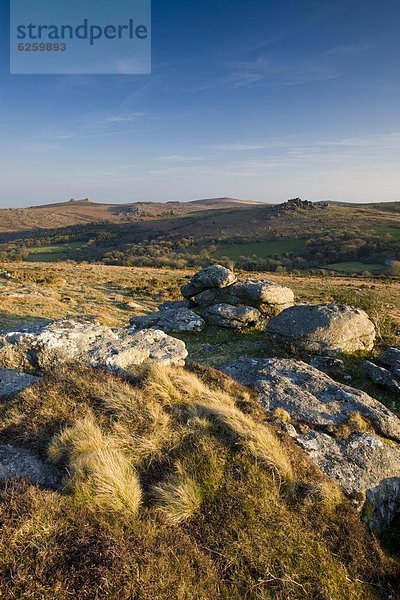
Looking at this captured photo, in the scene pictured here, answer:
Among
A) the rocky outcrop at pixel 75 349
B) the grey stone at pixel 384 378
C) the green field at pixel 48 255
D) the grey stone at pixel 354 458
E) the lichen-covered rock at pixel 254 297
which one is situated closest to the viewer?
the grey stone at pixel 354 458

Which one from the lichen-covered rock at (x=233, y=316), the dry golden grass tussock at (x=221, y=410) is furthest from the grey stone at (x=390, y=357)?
the dry golden grass tussock at (x=221, y=410)

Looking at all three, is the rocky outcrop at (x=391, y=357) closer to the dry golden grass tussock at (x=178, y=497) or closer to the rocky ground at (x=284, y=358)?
the rocky ground at (x=284, y=358)

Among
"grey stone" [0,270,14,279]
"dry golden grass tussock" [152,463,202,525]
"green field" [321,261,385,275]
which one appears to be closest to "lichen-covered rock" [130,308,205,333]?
"dry golden grass tussock" [152,463,202,525]

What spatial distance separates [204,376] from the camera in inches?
323

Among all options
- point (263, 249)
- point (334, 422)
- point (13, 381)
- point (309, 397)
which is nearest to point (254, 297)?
point (309, 397)

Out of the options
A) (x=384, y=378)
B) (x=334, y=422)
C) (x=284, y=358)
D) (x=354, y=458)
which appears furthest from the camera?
(x=284, y=358)

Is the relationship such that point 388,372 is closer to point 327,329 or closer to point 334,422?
point 327,329

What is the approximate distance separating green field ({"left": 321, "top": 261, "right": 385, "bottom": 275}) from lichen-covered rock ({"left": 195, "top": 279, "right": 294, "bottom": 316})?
4552 centimetres

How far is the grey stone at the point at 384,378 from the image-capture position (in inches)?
400

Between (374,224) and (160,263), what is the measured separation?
66.9 meters

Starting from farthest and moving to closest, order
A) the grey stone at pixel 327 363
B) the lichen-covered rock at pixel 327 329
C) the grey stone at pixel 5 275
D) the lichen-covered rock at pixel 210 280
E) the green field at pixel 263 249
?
the green field at pixel 263 249, the grey stone at pixel 5 275, the lichen-covered rock at pixel 210 280, the lichen-covered rock at pixel 327 329, the grey stone at pixel 327 363

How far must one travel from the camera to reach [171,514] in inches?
164

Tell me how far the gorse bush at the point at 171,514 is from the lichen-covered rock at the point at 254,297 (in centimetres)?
1164

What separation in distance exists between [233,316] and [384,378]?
22.4 ft
